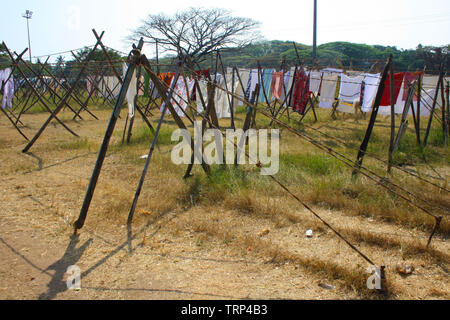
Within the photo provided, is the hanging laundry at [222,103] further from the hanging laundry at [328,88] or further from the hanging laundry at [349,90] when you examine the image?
the hanging laundry at [349,90]

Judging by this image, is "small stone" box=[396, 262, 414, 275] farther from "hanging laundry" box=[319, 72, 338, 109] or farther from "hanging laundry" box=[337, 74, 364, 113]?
"hanging laundry" box=[319, 72, 338, 109]

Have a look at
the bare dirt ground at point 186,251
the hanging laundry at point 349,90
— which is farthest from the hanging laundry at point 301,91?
the bare dirt ground at point 186,251

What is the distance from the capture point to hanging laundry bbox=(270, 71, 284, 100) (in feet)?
31.8

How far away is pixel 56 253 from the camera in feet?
10.3

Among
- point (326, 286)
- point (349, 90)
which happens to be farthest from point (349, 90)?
point (326, 286)

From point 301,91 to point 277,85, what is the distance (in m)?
1.09

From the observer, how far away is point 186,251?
3223 mm

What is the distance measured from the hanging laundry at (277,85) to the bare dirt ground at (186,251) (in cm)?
605

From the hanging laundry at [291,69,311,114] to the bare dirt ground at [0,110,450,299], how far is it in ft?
18.1

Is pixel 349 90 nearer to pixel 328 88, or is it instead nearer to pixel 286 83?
pixel 328 88

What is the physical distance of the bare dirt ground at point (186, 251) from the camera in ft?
8.60
